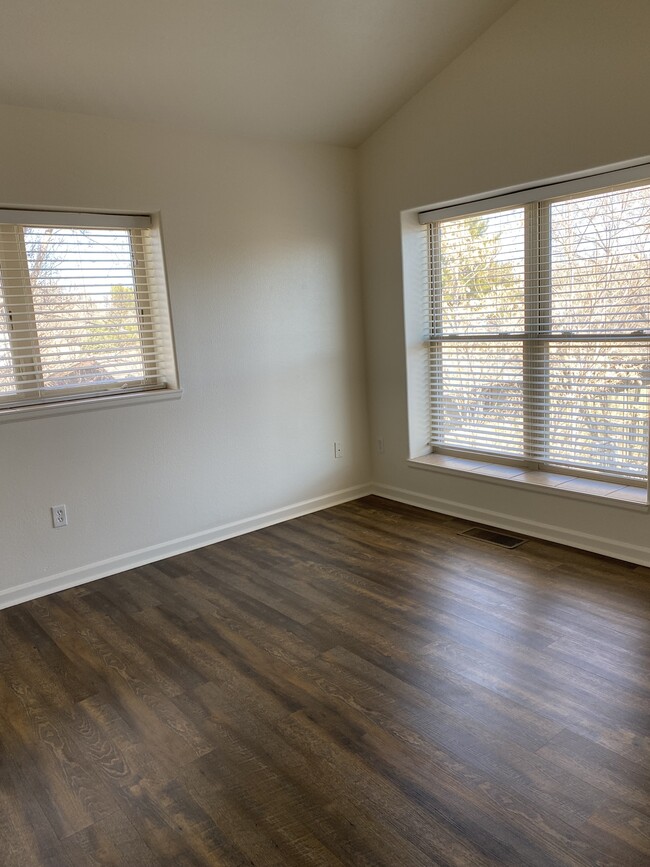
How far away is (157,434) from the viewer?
3.76m

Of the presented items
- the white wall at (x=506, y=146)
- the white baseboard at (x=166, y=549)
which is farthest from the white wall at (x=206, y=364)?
the white wall at (x=506, y=146)

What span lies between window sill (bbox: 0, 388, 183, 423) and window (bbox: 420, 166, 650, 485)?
1814 millimetres

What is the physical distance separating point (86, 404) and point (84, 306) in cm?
53

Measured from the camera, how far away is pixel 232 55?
3.21 metres

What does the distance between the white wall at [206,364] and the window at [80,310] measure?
0.12 metres

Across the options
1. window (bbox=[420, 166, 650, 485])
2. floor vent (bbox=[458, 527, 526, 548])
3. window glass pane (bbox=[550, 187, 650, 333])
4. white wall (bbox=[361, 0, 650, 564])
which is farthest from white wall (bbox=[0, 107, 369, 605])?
window glass pane (bbox=[550, 187, 650, 333])

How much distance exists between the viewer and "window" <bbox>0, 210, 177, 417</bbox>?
330cm

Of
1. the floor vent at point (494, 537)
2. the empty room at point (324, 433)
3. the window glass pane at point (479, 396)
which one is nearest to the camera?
the empty room at point (324, 433)

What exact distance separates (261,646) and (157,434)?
151 centimetres

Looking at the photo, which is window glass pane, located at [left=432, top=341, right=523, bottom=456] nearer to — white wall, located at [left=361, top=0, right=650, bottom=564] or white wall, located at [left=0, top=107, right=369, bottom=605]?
white wall, located at [left=361, top=0, right=650, bottom=564]

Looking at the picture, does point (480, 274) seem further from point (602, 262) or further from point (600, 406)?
point (600, 406)

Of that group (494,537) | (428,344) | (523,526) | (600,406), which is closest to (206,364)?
(428,344)

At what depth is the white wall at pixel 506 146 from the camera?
3.01 meters

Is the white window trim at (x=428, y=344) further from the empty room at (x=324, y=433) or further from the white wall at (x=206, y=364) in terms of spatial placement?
the white wall at (x=206, y=364)
